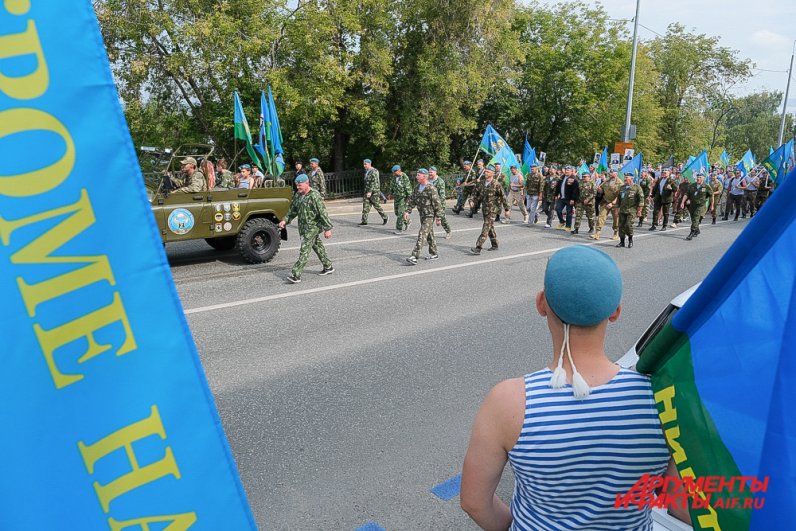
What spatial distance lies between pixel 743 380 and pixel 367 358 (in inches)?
193

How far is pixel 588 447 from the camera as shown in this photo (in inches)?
58.9

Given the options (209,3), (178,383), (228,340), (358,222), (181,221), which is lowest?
(358,222)

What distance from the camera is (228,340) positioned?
6.71m

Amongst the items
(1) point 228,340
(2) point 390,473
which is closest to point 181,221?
(1) point 228,340

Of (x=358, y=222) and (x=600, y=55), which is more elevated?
(x=600, y=55)

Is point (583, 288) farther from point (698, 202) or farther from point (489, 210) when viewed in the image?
point (698, 202)

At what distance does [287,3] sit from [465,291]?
15549 millimetres

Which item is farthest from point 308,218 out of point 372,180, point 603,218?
point 603,218

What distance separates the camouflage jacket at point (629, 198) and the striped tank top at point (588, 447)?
13.0 meters

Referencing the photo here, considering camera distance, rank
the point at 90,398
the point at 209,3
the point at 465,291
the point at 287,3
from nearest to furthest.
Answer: the point at 90,398, the point at 465,291, the point at 209,3, the point at 287,3

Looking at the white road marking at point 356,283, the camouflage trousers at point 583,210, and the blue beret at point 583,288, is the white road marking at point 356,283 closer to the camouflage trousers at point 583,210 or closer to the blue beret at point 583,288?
the camouflage trousers at point 583,210

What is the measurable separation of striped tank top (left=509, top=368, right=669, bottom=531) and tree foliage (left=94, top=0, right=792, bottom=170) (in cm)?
1862

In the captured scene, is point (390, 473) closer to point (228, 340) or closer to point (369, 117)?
point (228, 340)

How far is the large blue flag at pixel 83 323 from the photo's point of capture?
1.21 m
